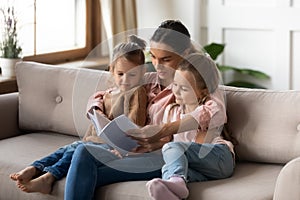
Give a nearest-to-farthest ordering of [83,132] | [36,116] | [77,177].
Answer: [77,177]
[83,132]
[36,116]

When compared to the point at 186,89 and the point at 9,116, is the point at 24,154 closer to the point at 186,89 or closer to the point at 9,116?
the point at 9,116

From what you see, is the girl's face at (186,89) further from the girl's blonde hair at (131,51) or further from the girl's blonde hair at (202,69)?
the girl's blonde hair at (131,51)

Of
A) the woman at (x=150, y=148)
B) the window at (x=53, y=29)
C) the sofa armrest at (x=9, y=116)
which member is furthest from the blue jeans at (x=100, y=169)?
the window at (x=53, y=29)

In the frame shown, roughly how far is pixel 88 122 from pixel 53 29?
1.54 m

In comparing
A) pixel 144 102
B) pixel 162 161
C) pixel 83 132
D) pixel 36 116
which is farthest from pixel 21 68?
pixel 162 161

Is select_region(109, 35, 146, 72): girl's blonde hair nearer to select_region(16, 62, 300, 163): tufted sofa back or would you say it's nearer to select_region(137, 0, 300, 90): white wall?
select_region(16, 62, 300, 163): tufted sofa back

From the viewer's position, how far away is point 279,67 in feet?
14.7

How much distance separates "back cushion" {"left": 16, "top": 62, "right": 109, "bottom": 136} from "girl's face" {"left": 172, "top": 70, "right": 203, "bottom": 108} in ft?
1.78

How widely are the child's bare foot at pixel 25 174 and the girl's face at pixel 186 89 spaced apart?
0.62 meters

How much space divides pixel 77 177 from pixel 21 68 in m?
1.01

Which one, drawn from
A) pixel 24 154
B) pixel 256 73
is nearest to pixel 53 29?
pixel 256 73

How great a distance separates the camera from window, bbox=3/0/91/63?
164 inches

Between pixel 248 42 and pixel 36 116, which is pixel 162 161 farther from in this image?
pixel 248 42

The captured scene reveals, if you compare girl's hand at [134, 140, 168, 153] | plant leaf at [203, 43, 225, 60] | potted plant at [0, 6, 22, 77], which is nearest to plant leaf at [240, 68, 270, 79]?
plant leaf at [203, 43, 225, 60]
